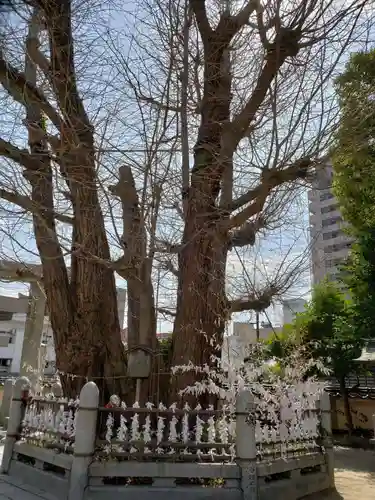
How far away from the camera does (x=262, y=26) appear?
5.66m

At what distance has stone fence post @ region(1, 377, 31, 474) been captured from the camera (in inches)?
→ 209

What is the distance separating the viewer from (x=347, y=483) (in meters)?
5.93

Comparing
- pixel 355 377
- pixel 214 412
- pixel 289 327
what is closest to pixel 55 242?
pixel 214 412

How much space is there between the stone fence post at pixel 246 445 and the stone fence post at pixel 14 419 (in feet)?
9.58

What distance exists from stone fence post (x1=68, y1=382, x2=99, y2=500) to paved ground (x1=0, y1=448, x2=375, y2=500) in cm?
47

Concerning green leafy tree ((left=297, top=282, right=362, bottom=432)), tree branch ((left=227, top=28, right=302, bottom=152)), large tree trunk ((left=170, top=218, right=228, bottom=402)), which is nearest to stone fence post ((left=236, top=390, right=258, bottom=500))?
large tree trunk ((left=170, top=218, right=228, bottom=402))

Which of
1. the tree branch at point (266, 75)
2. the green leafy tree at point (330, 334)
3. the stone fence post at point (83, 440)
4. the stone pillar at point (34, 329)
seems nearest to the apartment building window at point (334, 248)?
the green leafy tree at point (330, 334)

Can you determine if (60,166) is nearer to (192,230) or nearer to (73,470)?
(192,230)

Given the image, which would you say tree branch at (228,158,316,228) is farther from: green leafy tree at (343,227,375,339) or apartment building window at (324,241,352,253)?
green leafy tree at (343,227,375,339)

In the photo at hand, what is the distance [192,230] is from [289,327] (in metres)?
6.90

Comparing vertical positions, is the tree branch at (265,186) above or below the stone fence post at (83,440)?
above

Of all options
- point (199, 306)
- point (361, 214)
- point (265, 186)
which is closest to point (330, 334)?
point (361, 214)

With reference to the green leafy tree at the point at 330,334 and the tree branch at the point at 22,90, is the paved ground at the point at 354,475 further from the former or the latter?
the tree branch at the point at 22,90

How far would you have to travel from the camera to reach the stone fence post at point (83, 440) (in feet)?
13.6
